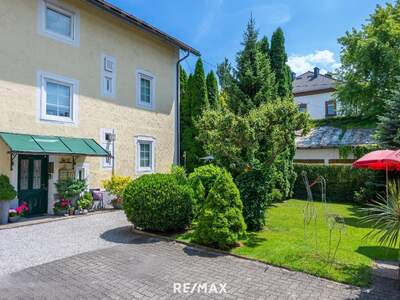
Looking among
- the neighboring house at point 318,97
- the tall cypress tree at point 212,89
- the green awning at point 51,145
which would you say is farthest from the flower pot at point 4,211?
the neighboring house at point 318,97

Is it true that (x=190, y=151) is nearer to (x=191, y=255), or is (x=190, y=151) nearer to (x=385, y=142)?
(x=385, y=142)

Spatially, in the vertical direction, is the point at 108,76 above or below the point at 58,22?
below

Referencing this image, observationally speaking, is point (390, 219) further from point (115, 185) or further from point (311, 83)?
point (311, 83)

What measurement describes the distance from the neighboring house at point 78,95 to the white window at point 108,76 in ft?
0.16

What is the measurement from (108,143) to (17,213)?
16.8ft

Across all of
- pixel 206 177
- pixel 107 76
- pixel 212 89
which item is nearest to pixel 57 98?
pixel 107 76

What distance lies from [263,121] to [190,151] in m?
11.0

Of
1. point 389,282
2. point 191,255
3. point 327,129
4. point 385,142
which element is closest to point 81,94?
point 191,255

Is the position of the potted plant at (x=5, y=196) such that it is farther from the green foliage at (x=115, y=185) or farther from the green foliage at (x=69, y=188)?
the green foliage at (x=115, y=185)

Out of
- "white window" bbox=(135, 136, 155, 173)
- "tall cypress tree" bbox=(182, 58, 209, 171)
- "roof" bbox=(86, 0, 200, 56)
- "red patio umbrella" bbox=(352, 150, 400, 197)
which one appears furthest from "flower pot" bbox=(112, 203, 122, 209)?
"red patio umbrella" bbox=(352, 150, 400, 197)

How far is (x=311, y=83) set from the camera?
40094 millimetres

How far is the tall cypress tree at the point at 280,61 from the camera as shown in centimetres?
1793

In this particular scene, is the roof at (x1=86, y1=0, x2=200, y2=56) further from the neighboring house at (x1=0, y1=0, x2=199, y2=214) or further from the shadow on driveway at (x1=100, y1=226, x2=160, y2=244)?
the shadow on driveway at (x1=100, y1=226, x2=160, y2=244)

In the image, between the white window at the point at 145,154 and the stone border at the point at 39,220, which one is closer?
the stone border at the point at 39,220
